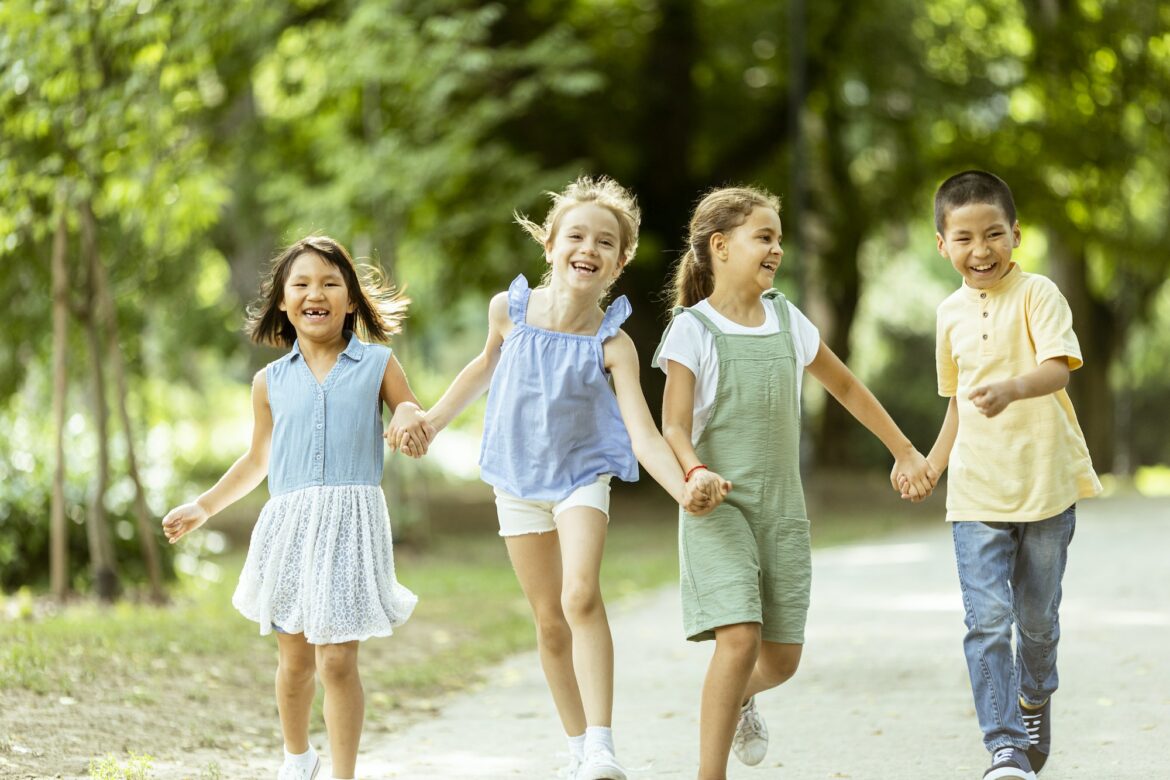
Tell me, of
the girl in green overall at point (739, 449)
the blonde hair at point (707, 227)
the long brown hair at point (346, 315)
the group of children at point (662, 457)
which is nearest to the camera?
the girl in green overall at point (739, 449)

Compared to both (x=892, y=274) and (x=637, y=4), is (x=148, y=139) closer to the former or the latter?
(x=637, y=4)

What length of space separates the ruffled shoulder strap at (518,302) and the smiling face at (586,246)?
127 millimetres

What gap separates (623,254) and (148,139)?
605 centimetres

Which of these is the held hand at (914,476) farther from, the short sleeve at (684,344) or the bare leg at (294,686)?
the bare leg at (294,686)

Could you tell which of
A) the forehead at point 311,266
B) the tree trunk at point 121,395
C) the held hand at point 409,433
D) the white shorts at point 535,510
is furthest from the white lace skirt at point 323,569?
the tree trunk at point 121,395

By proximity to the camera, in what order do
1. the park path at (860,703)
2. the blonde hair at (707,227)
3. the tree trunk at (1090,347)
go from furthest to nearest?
the tree trunk at (1090,347), the park path at (860,703), the blonde hair at (707,227)

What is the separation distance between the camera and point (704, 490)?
4.33 metres

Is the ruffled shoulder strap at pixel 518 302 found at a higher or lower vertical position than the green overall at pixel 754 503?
higher

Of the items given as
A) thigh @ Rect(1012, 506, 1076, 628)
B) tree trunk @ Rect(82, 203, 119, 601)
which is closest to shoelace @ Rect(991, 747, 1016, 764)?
thigh @ Rect(1012, 506, 1076, 628)

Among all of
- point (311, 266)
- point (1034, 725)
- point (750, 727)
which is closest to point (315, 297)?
point (311, 266)

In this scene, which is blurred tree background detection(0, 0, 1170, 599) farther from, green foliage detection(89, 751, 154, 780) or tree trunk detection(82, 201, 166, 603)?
green foliage detection(89, 751, 154, 780)

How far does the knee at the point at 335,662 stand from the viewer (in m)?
4.59

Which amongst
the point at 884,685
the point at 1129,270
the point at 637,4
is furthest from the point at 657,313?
the point at 884,685

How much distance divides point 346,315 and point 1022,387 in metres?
2.15
